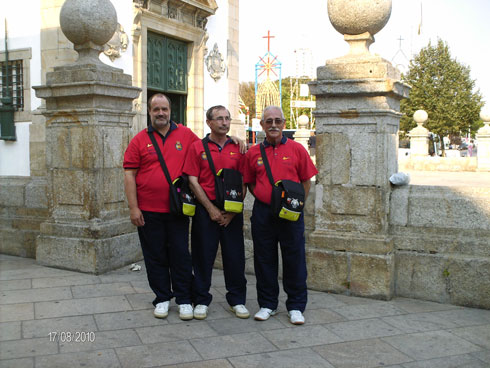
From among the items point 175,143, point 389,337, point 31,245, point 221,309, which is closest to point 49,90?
point 31,245

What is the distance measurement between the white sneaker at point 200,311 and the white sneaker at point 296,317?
75cm

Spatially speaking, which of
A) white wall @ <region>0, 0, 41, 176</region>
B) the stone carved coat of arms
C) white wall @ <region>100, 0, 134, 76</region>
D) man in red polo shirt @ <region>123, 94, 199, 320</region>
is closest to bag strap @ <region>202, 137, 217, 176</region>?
man in red polo shirt @ <region>123, 94, 199, 320</region>

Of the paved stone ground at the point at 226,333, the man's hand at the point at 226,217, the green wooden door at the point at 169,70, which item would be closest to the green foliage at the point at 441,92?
the green wooden door at the point at 169,70

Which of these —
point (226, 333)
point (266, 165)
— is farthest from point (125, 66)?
point (226, 333)

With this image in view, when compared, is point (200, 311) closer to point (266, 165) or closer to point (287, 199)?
point (287, 199)

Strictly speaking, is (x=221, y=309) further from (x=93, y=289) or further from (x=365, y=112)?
(x=365, y=112)

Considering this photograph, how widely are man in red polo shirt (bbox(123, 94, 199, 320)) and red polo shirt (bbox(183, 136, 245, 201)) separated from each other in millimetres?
160

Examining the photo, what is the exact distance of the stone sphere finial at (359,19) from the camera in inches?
216

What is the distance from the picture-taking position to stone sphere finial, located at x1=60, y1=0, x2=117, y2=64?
A: 253 inches

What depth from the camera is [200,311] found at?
4.82 meters

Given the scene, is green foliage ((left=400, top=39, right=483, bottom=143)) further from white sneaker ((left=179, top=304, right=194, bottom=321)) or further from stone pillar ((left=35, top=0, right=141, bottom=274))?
white sneaker ((left=179, top=304, right=194, bottom=321))

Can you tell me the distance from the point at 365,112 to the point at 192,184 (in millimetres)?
1963

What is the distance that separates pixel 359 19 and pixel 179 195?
255cm

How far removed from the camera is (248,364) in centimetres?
383
